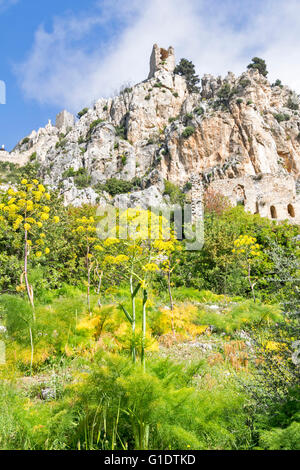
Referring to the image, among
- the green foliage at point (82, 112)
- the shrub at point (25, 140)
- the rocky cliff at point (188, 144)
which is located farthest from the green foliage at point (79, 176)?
the shrub at point (25, 140)

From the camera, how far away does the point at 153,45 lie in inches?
A: 2518

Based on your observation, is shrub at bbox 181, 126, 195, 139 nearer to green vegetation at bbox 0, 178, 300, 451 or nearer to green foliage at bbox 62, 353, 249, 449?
green vegetation at bbox 0, 178, 300, 451

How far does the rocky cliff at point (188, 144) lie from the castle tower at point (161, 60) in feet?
2.74

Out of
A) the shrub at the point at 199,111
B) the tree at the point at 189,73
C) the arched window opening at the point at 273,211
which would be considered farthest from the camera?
the tree at the point at 189,73

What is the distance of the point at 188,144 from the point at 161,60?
33037 mm

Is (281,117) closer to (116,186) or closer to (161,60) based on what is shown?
(116,186)

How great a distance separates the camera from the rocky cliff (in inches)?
1175

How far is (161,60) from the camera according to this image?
64250 mm

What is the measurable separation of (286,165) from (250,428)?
161 ft

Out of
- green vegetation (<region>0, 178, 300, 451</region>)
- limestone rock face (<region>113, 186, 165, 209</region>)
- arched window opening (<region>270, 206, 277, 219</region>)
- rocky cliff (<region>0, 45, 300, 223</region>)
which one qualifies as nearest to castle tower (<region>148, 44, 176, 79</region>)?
rocky cliff (<region>0, 45, 300, 223</region>)

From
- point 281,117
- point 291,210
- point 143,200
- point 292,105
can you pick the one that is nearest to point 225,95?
point 281,117

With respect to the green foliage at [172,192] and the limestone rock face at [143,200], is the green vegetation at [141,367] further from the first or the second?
the green foliage at [172,192]

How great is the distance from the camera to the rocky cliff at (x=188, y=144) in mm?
29844
